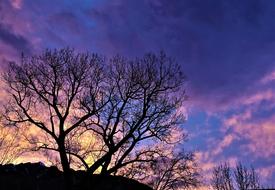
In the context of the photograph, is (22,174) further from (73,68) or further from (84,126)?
(73,68)

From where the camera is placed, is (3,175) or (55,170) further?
(55,170)

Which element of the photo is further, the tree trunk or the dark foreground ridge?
the dark foreground ridge

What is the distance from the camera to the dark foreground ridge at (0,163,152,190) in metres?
33.5

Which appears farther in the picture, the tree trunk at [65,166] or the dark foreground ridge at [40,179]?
the dark foreground ridge at [40,179]

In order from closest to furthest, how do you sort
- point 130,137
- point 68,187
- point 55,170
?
point 68,187 < point 130,137 < point 55,170

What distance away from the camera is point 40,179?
1405 inches

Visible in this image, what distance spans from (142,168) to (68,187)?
7.66 m

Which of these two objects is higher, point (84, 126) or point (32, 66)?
point (32, 66)

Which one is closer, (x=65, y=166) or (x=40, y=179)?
(x=65, y=166)

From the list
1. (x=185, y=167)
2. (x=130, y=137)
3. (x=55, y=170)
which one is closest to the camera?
(x=130, y=137)

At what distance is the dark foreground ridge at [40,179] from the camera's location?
33531 millimetres

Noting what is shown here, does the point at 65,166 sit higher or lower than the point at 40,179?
lower

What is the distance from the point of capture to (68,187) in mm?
28359

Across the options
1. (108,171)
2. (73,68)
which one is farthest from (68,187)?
(73,68)
